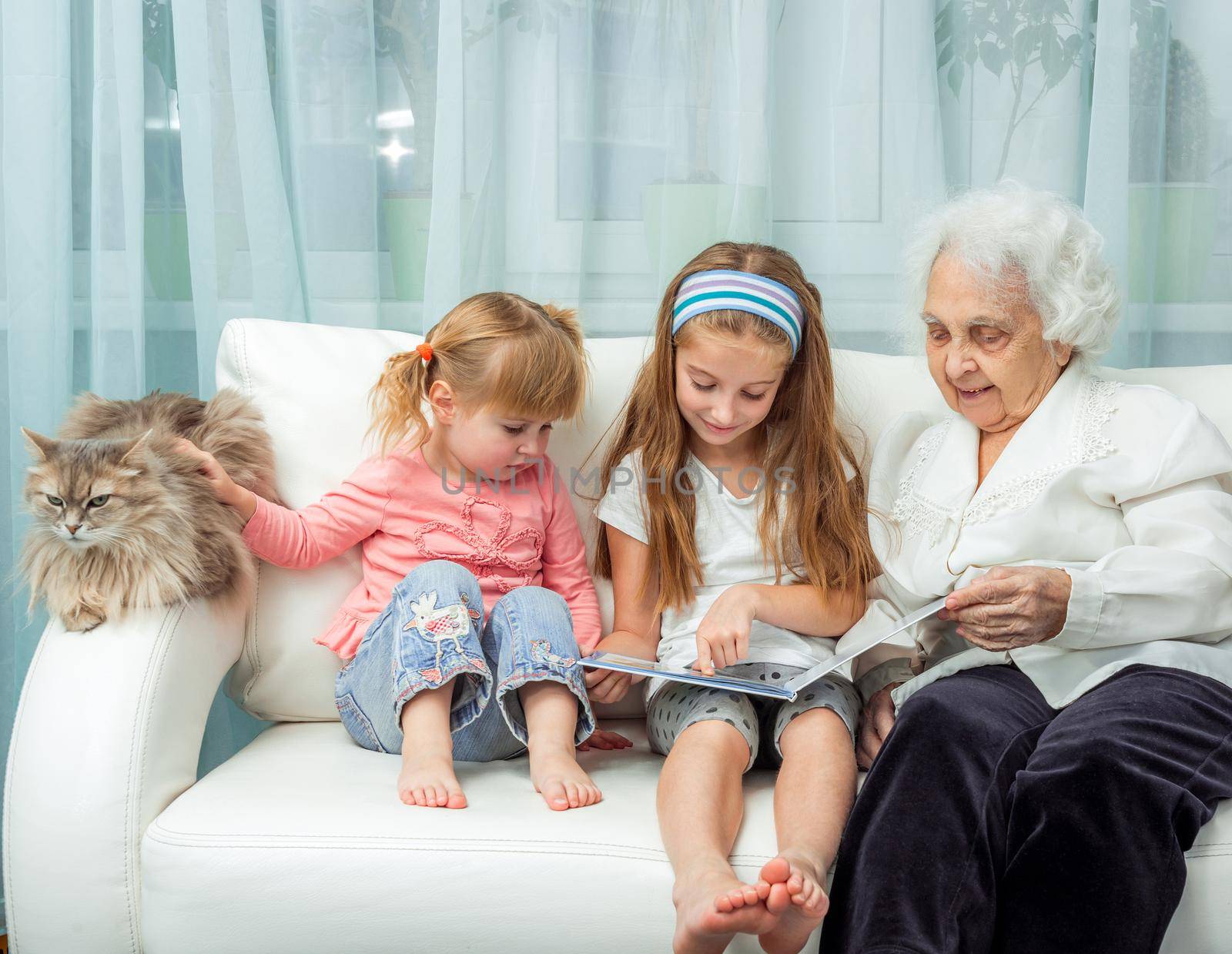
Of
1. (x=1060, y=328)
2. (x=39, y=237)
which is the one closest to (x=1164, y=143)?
(x=1060, y=328)

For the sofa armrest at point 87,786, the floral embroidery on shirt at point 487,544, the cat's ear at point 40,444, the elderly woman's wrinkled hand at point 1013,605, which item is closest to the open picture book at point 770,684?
the elderly woman's wrinkled hand at point 1013,605

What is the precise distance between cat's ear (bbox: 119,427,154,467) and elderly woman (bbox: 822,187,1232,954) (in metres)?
0.94

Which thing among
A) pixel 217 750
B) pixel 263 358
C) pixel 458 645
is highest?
pixel 263 358

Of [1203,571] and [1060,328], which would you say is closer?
[1203,571]

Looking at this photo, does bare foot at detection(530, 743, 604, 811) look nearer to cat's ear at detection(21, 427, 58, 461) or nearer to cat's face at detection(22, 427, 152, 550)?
cat's face at detection(22, 427, 152, 550)

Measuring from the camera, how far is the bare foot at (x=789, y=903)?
3.18 feet

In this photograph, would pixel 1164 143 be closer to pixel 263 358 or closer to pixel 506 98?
pixel 506 98

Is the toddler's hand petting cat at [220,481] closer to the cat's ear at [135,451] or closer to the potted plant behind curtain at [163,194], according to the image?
the cat's ear at [135,451]

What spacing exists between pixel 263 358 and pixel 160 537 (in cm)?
39

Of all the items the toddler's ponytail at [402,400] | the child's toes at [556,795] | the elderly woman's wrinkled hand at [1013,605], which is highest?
the toddler's ponytail at [402,400]

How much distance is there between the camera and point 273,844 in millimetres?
1092

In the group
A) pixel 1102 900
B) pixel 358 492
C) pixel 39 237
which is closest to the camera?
pixel 1102 900

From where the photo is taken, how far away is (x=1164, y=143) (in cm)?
188

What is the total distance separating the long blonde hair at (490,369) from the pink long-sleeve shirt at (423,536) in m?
0.07
